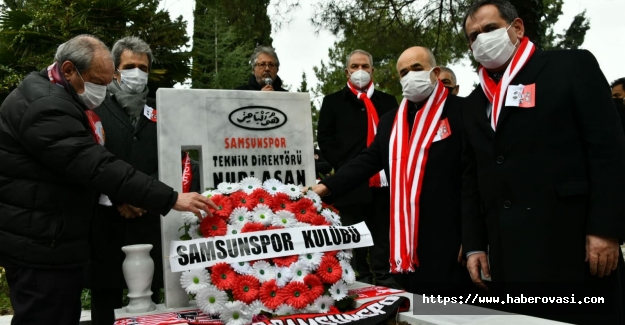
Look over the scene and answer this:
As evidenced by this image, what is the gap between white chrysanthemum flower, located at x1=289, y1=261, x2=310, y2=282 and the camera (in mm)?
3338

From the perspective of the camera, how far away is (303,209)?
12.0ft

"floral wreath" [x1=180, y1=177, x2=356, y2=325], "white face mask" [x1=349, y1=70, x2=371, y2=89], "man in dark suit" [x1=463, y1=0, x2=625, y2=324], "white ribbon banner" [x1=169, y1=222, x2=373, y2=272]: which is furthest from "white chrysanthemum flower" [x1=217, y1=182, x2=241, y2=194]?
"white face mask" [x1=349, y1=70, x2=371, y2=89]

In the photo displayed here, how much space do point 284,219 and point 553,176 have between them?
148 cm

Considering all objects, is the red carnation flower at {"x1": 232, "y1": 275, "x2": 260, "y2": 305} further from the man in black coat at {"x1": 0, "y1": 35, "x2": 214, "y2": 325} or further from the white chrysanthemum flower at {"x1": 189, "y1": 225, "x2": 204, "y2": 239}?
the man in black coat at {"x1": 0, "y1": 35, "x2": 214, "y2": 325}

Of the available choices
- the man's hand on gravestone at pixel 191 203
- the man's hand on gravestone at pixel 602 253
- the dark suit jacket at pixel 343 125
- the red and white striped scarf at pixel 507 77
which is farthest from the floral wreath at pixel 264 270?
the dark suit jacket at pixel 343 125

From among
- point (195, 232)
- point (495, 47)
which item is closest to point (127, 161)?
point (195, 232)

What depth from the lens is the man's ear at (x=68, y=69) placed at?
2.98 m

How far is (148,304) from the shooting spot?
3.49m

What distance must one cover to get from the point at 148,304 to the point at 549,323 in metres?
2.14

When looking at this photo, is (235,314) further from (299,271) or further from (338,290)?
(338,290)

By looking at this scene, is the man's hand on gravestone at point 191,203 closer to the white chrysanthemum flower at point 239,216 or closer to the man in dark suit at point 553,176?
the white chrysanthemum flower at point 239,216

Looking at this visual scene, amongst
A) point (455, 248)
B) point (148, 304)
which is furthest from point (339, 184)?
point (148, 304)

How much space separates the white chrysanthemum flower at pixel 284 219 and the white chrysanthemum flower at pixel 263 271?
10.5 inches

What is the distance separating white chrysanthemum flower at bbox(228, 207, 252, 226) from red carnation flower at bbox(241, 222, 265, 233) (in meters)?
0.03
